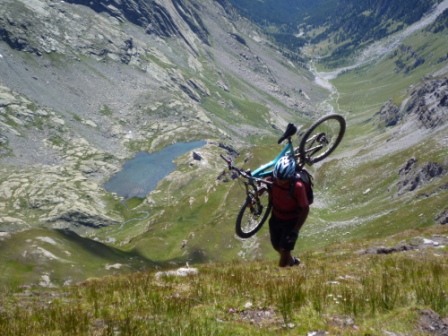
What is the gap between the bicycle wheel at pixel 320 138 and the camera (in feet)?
61.9

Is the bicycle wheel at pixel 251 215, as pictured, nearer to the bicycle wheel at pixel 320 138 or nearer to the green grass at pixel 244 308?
the bicycle wheel at pixel 320 138

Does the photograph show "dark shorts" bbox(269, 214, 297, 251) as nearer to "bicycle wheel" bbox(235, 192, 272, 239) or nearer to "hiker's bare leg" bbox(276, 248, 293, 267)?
"hiker's bare leg" bbox(276, 248, 293, 267)

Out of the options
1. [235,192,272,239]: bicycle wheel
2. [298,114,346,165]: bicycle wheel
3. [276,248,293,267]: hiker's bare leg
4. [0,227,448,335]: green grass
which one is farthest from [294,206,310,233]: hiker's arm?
[298,114,346,165]: bicycle wheel

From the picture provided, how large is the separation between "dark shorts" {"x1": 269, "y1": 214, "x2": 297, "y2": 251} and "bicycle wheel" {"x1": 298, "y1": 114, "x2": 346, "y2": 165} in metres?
3.42

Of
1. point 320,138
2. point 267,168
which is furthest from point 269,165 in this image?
point 320,138

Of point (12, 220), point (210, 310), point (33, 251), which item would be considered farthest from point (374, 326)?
Answer: point (12, 220)

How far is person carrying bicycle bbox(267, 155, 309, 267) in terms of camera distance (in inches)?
597

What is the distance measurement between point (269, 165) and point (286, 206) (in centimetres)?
219

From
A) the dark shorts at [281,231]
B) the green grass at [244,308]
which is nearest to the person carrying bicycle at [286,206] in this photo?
the dark shorts at [281,231]

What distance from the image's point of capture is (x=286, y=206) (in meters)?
16.0

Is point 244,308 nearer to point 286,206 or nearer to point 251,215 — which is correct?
point 286,206

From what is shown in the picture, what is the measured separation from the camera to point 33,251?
10269 centimetres

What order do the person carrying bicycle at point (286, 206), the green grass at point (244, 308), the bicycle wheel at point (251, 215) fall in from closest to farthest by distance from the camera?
the green grass at point (244, 308) → the person carrying bicycle at point (286, 206) → the bicycle wheel at point (251, 215)

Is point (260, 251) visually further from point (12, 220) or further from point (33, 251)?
point (12, 220)
